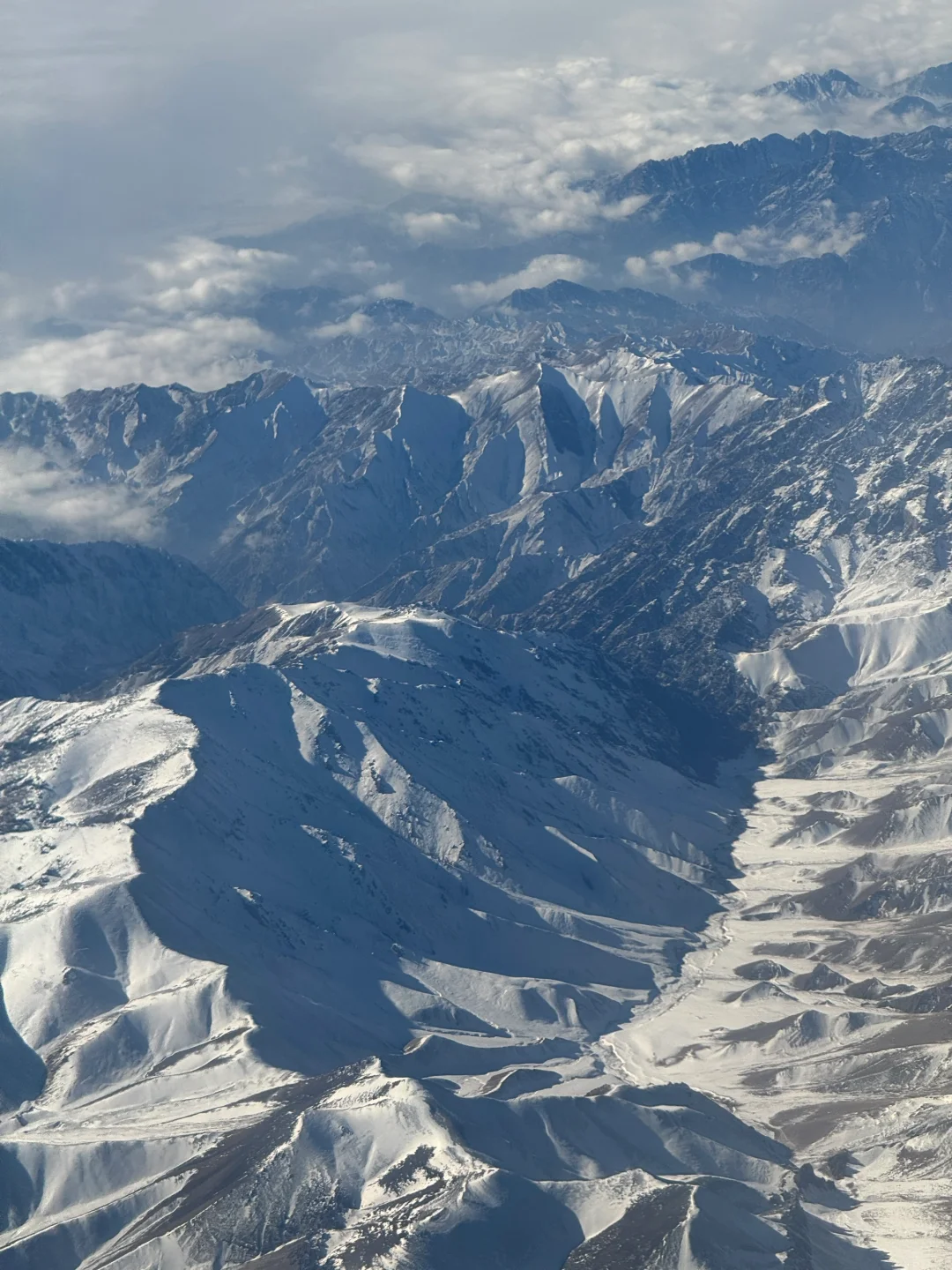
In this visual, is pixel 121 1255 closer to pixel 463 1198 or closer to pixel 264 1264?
pixel 264 1264

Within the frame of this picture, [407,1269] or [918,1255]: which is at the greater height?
[407,1269]

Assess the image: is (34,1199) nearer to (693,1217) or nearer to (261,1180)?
(261,1180)

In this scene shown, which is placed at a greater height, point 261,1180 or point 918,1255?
point 261,1180

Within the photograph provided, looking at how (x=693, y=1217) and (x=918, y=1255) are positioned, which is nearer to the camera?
(x=693, y=1217)

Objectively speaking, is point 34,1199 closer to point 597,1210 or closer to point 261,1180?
point 261,1180

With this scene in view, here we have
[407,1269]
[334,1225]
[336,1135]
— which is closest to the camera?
[407,1269]

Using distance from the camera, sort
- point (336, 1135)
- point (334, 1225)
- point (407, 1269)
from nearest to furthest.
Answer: point (407, 1269), point (334, 1225), point (336, 1135)

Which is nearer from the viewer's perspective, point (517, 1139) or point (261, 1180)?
point (261, 1180)

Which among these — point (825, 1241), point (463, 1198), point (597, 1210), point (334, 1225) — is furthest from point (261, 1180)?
point (825, 1241)

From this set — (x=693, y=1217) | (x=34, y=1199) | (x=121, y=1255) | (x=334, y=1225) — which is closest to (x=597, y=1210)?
(x=693, y=1217)
